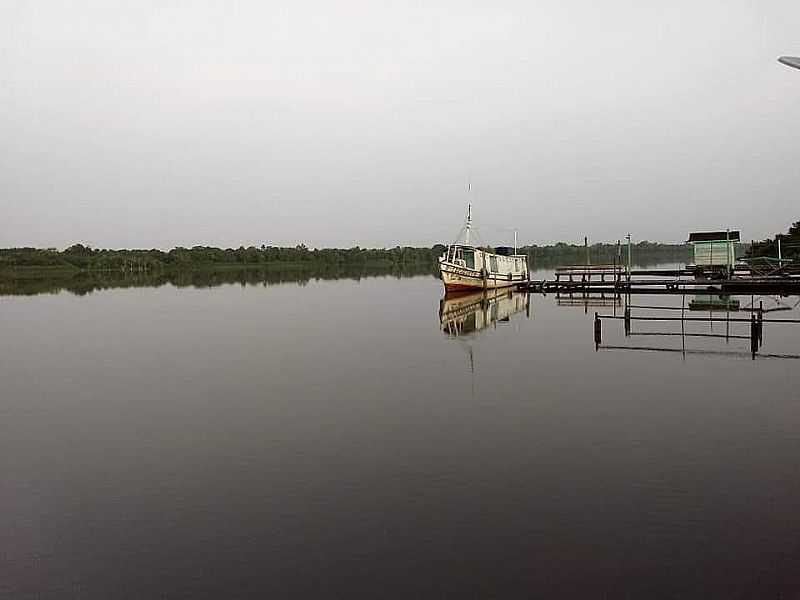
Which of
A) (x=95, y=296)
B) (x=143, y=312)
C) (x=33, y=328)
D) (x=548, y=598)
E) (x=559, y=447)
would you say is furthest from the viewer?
Result: (x=95, y=296)

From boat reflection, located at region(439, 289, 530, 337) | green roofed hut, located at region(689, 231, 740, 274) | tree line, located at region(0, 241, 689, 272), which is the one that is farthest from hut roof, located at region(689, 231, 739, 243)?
tree line, located at region(0, 241, 689, 272)

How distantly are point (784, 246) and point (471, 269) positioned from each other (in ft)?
71.5

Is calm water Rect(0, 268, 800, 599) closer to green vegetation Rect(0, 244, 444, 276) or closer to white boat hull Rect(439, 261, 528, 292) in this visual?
white boat hull Rect(439, 261, 528, 292)

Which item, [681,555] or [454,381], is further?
[454,381]

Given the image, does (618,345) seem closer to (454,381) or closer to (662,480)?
(454,381)

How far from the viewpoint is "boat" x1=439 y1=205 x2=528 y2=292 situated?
3753cm

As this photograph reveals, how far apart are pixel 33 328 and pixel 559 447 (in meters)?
24.3

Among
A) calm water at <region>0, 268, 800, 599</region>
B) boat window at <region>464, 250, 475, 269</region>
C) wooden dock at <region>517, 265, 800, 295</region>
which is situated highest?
boat window at <region>464, 250, 475, 269</region>

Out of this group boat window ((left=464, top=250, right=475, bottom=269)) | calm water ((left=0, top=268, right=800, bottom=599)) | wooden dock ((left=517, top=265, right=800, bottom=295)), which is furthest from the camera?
boat window ((left=464, top=250, right=475, bottom=269))

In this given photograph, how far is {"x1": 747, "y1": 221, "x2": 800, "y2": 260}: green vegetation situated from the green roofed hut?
5.42 m

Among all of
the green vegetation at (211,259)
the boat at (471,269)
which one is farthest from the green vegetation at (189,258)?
the boat at (471,269)

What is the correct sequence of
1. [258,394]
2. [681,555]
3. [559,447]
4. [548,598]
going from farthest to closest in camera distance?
[258,394]
[559,447]
[681,555]
[548,598]

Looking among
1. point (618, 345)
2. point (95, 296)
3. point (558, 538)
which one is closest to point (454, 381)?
point (618, 345)

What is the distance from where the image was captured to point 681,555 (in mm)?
6066
